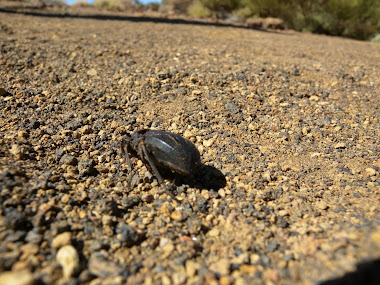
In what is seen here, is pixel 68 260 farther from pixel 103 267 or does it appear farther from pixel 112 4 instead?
pixel 112 4

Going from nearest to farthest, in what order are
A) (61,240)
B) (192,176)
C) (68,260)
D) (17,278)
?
(17,278)
(68,260)
(61,240)
(192,176)

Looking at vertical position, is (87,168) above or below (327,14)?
below

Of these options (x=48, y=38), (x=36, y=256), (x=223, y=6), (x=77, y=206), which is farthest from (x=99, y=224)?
(x=223, y=6)

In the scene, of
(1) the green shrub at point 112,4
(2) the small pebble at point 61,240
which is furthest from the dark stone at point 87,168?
(1) the green shrub at point 112,4

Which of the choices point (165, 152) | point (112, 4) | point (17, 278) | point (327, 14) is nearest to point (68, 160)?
point (165, 152)

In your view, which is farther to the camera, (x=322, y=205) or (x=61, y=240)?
(x=322, y=205)

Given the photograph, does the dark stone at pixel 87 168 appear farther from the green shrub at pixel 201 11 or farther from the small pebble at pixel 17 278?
the green shrub at pixel 201 11

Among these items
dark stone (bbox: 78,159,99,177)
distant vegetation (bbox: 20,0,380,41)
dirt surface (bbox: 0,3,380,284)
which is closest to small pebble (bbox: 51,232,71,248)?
dirt surface (bbox: 0,3,380,284)
